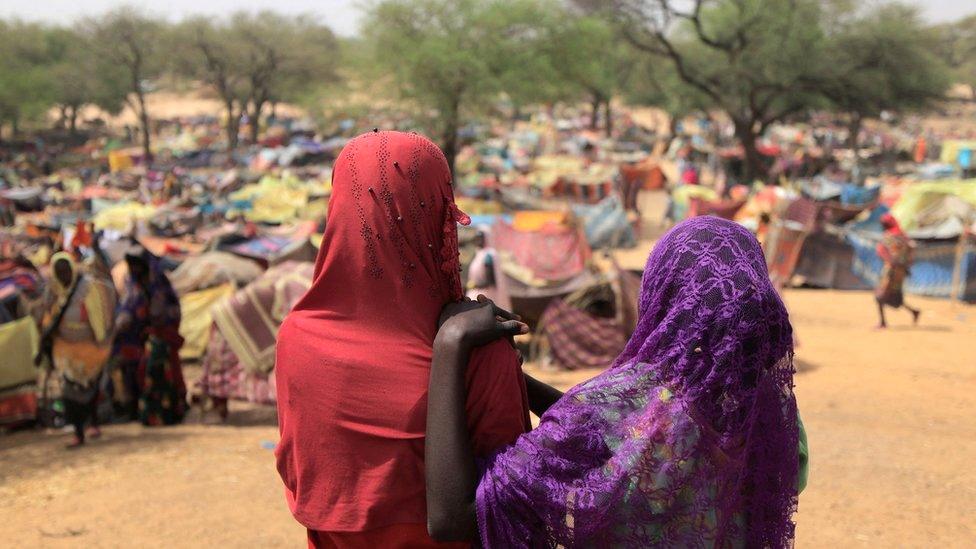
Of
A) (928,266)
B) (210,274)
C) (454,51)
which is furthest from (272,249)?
(454,51)

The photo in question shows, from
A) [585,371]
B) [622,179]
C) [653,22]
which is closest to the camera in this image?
[585,371]

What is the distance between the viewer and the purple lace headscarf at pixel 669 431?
1.30 metres

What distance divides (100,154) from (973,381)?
34.2m

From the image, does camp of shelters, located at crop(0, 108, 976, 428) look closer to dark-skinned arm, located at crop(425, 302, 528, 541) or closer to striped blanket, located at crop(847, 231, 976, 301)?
striped blanket, located at crop(847, 231, 976, 301)

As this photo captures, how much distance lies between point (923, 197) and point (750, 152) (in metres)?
12.0

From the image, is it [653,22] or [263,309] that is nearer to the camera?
[263,309]

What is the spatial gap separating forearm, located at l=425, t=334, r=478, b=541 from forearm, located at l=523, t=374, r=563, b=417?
32 centimetres

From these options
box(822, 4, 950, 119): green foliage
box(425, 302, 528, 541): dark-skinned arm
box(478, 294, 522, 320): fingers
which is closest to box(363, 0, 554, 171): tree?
box(822, 4, 950, 119): green foliage

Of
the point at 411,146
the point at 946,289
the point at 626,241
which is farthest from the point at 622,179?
the point at 411,146

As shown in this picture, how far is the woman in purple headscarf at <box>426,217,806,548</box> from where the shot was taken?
1.29 metres

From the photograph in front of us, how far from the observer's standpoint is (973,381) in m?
7.04

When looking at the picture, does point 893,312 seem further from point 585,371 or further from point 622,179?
point 622,179

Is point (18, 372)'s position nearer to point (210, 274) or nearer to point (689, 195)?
point (210, 274)

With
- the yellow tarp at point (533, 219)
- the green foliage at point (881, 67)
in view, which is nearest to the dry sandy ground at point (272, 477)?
the yellow tarp at point (533, 219)
